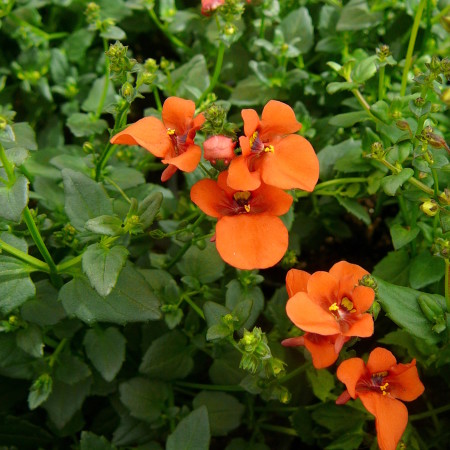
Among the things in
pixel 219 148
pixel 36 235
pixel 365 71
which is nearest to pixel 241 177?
pixel 219 148

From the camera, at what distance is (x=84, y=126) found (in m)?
1.32

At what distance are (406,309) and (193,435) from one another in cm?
41

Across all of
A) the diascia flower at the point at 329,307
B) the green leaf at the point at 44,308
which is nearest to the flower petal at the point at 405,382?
the diascia flower at the point at 329,307

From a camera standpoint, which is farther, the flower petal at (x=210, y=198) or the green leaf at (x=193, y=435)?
the green leaf at (x=193, y=435)

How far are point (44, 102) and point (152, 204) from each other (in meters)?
0.76

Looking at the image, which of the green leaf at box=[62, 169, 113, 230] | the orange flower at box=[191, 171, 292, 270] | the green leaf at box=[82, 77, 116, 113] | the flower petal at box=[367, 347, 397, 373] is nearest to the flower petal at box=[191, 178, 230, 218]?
the orange flower at box=[191, 171, 292, 270]

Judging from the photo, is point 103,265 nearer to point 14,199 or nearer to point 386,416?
point 14,199

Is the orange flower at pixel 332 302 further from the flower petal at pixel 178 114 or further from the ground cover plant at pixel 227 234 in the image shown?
the flower petal at pixel 178 114

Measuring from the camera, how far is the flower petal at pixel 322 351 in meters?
0.88

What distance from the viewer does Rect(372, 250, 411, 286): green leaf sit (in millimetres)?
1180

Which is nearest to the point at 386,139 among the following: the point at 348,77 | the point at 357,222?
the point at 348,77

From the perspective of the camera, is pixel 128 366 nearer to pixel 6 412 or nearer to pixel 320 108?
pixel 6 412

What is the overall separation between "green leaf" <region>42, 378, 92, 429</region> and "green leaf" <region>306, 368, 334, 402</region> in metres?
0.44

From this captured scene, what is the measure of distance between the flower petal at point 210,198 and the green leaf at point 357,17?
65 centimetres
